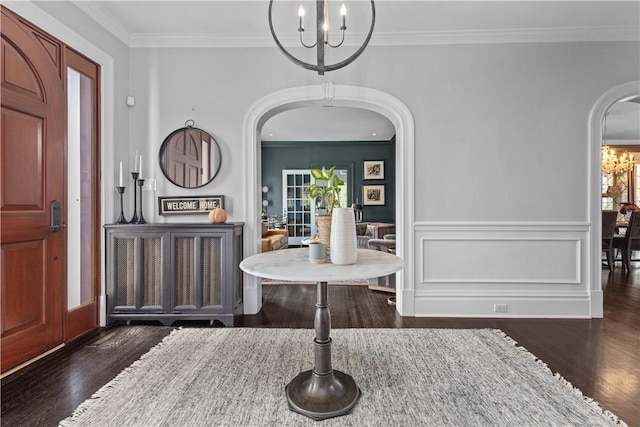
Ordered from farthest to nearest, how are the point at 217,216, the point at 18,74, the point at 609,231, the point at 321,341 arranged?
1. the point at 609,231
2. the point at 217,216
3. the point at 18,74
4. the point at 321,341

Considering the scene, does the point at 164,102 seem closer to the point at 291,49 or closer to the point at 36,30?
the point at 36,30

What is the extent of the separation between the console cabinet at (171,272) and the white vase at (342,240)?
1488mm

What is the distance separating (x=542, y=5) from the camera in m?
2.64

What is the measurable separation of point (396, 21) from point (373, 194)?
5.74 meters

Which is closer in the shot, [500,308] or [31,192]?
[31,192]

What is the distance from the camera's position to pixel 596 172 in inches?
119

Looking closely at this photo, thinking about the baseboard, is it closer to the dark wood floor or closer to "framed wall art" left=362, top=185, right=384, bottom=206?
the dark wood floor

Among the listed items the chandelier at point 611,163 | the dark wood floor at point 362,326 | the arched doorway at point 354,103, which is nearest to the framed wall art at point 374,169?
the chandelier at point 611,163

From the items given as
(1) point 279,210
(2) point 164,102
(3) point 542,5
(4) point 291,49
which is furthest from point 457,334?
(1) point 279,210

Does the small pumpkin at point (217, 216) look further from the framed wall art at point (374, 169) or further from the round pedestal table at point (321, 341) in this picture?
the framed wall art at point (374, 169)

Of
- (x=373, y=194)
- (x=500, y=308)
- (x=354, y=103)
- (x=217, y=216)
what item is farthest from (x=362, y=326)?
(x=373, y=194)

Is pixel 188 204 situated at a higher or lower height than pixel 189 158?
lower

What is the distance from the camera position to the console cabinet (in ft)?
9.15

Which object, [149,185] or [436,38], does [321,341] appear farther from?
[436,38]
